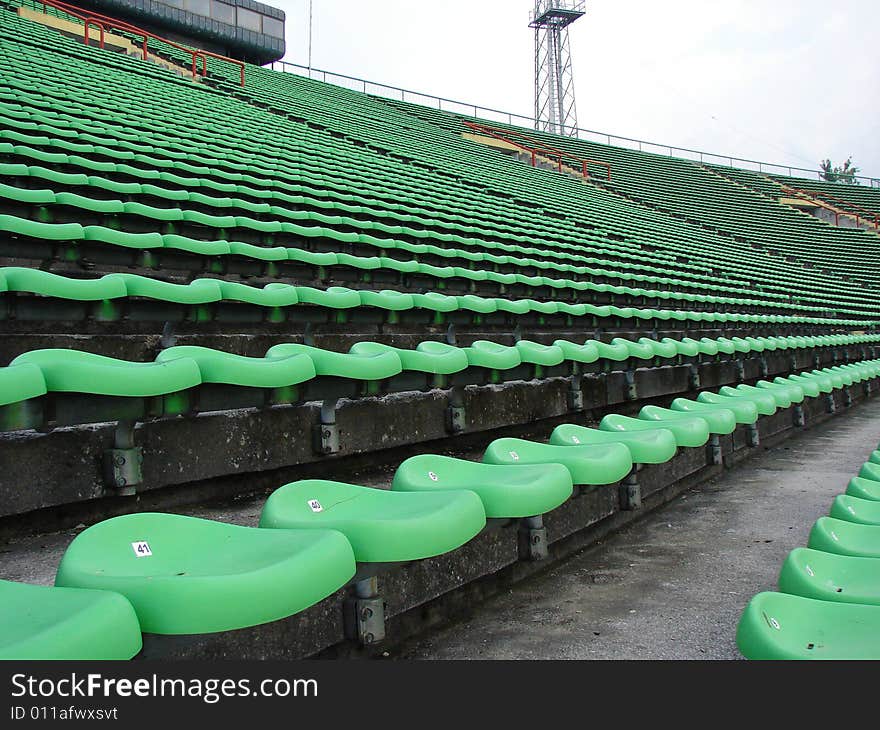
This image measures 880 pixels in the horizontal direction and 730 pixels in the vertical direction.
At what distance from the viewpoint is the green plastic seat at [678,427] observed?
5.78ft

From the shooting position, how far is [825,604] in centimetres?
83

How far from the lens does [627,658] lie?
1088 millimetres

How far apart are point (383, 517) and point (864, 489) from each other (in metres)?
1.10

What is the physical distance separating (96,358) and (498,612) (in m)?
0.85

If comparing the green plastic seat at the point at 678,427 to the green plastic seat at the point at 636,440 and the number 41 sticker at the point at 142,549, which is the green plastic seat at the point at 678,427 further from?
the number 41 sticker at the point at 142,549

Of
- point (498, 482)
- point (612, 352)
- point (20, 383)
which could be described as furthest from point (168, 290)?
point (612, 352)

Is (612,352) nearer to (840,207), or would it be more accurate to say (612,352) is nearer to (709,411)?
(709,411)

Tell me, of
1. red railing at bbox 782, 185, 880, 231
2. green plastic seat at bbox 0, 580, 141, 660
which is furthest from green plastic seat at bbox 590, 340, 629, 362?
red railing at bbox 782, 185, 880, 231

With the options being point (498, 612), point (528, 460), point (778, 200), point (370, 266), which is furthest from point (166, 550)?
point (778, 200)

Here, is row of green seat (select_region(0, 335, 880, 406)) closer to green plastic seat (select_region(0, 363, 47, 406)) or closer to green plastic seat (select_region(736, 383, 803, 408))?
green plastic seat (select_region(0, 363, 47, 406))

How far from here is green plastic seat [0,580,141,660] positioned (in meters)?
0.52

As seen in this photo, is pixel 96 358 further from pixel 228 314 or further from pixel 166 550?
pixel 228 314

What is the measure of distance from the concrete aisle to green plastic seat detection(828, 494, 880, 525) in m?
0.20

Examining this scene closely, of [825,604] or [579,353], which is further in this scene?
[579,353]
